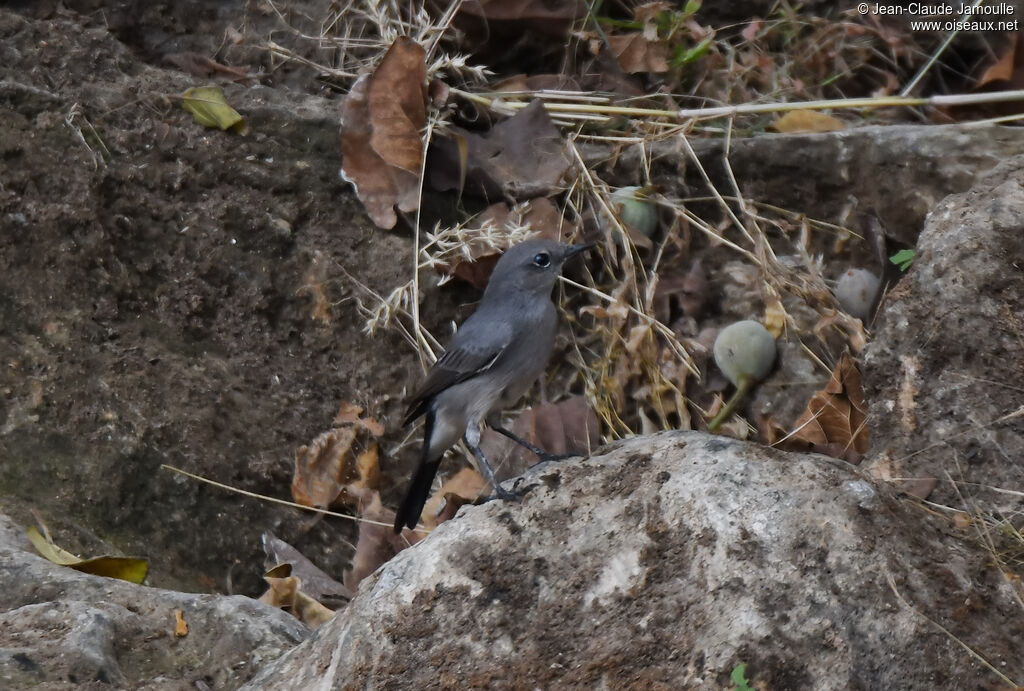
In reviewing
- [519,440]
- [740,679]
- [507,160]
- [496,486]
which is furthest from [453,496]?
[740,679]

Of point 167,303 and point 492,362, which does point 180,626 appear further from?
point 167,303

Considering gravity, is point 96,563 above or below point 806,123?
below

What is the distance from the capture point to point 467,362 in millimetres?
4406

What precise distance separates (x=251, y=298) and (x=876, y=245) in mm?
2769

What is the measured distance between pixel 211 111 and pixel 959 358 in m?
3.55

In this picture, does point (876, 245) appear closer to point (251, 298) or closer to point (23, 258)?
point (251, 298)

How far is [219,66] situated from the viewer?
18.4ft

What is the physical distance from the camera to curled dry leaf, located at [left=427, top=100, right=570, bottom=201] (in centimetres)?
518

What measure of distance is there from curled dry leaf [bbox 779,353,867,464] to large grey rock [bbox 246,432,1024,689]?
109cm

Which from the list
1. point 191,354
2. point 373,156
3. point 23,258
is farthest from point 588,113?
point 23,258

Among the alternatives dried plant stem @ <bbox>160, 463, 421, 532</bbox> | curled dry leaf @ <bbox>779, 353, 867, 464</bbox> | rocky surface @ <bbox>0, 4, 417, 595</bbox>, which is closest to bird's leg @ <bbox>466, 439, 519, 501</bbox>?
dried plant stem @ <bbox>160, 463, 421, 532</bbox>

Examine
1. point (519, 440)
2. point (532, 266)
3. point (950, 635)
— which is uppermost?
point (950, 635)

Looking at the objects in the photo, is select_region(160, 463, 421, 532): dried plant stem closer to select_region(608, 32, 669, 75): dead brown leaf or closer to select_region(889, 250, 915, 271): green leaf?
select_region(889, 250, 915, 271): green leaf

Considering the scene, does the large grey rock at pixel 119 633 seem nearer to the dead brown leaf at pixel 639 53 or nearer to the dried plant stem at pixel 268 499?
the dried plant stem at pixel 268 499
